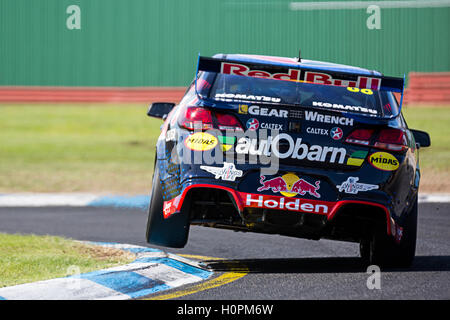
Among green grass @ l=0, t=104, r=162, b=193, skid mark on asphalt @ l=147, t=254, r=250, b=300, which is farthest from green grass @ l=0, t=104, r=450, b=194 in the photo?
skid mark on asphalt @ l=147, t=254, r=250, b=300

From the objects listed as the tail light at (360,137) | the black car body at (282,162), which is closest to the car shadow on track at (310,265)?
the black car body at (282,162)

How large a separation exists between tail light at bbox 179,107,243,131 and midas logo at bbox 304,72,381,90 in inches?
25.3

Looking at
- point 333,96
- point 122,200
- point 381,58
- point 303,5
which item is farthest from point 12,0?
point 333,96

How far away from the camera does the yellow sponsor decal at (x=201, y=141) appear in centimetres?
622

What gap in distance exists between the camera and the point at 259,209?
6230 millimetres

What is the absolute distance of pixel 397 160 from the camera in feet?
20.9

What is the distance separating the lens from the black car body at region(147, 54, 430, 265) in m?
6.19

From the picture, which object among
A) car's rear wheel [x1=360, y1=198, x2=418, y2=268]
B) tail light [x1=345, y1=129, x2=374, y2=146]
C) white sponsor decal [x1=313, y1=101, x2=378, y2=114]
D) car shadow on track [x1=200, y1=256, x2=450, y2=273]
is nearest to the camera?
tail light [x1=345, y1=129, x2=374, y2=146]

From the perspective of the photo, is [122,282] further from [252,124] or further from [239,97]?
[239,97]

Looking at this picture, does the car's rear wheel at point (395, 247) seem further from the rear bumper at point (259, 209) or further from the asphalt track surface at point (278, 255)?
the rear bumper at point (259, 209)

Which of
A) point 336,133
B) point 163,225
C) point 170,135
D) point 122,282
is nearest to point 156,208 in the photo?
point 163,225

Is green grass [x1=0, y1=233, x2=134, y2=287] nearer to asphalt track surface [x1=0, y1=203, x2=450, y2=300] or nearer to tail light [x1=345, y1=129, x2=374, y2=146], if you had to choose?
asphalt track surface [x1=0, y1=203, x2=450, y2=300]

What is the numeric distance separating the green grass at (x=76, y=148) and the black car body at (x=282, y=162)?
31.3 feet

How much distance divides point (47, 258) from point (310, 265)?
2189 mm
